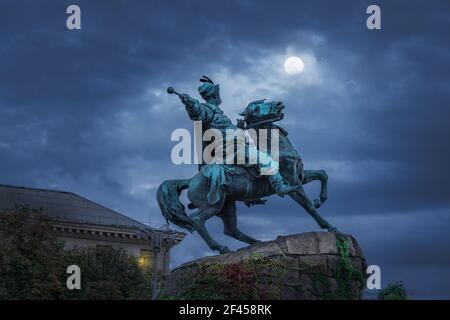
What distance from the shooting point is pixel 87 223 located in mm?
64812

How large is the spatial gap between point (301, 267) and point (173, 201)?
3859mm

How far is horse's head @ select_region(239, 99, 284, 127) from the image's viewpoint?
2002 cm

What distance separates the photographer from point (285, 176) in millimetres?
19500

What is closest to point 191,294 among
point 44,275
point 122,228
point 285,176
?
point 285,176

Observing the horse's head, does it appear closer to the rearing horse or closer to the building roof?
the rearing horse

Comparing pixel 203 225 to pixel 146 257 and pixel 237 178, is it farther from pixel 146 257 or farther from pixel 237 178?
pixel 146 257

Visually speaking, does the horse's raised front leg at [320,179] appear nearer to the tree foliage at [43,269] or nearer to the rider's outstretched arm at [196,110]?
the rider's outstretched arm at [196,110]

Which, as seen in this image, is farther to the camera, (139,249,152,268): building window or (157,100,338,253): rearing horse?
(139,249,152,268): building window

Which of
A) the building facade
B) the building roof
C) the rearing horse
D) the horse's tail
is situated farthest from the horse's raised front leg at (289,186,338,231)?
the building roof

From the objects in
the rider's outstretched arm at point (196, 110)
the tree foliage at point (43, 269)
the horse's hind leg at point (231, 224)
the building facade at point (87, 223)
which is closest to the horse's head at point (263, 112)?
the rider's outstretched arm at point (196, 110)

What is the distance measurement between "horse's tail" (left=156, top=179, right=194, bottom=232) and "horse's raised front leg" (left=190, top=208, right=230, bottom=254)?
1.87 feet

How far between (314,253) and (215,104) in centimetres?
470
